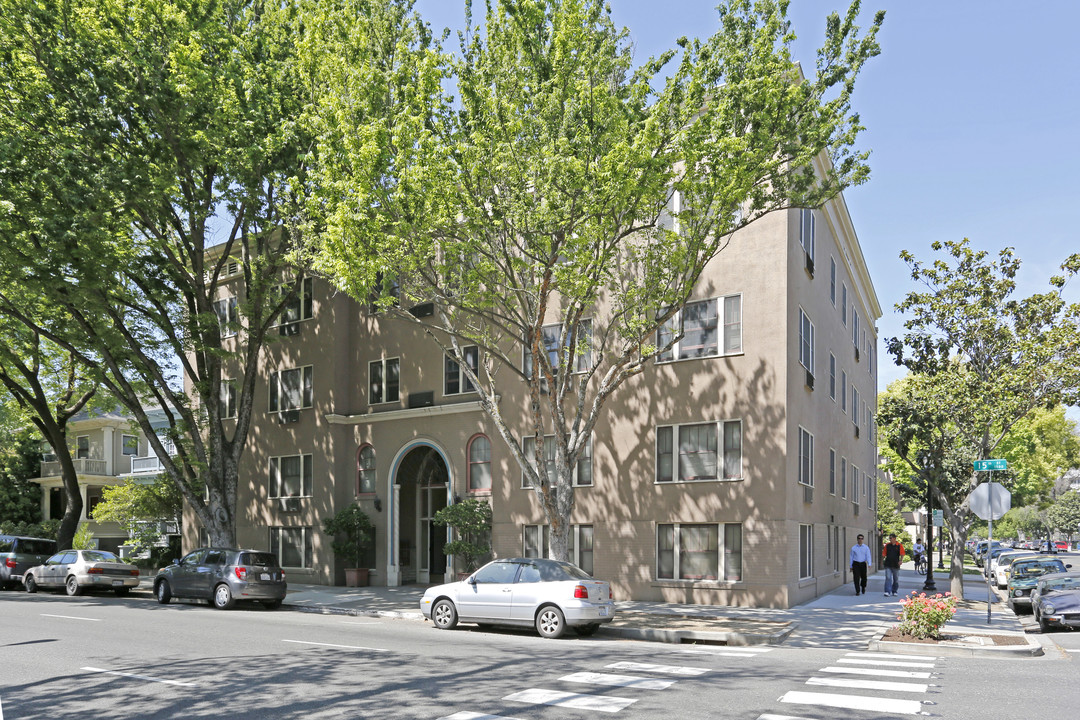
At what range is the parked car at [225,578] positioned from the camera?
22.7 metres

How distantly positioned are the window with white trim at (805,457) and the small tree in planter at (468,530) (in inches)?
359

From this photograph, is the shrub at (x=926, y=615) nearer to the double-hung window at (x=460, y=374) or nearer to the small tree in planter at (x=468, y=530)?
the small tree in planter at (x=468, y=530)

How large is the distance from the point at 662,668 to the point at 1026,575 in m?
18.3

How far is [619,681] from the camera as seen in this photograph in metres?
11.2

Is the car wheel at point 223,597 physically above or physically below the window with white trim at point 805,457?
below

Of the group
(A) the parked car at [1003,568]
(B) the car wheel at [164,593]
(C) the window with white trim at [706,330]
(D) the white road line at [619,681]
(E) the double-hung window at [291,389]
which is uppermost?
(C) the window with white trim at [706,330]

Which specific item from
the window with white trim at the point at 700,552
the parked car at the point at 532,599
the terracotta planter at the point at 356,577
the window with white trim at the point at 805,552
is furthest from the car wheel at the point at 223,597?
the window with white trim at the point at 805,552

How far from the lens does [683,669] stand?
12422 mm

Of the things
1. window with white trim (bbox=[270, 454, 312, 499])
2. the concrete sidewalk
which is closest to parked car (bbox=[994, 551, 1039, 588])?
the concrete sidewalk

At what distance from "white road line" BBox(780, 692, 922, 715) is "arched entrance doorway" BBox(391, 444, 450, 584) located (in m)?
19.8

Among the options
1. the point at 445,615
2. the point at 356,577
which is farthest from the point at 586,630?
the point at 356,577

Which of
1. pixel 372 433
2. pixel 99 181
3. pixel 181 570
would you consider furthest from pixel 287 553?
pixel 99 181

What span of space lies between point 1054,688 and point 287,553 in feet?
85.5

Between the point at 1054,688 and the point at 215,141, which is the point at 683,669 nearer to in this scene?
the point at 1054,688
